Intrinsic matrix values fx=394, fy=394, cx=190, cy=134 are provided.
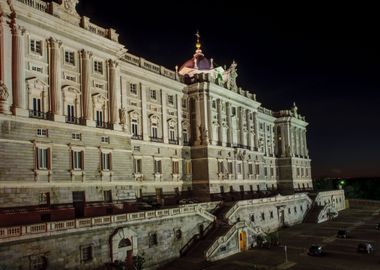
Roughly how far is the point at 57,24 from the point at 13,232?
2145 cm

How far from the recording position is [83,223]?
99.7ft

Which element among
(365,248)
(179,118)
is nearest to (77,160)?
(179,118)

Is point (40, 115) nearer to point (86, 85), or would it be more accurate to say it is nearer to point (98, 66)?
point (86, 85)

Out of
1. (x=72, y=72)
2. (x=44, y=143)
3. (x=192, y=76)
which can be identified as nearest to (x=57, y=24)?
(x=72, y=72)

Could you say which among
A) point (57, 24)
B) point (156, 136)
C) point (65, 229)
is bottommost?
point (65, 229)

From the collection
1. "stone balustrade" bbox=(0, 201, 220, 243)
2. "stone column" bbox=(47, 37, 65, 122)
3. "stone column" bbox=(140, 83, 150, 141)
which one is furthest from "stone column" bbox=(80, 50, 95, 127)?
"stone column" bbox=(140, 83, 150, 141)

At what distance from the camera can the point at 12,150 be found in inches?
1296

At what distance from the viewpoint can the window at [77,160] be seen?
38300 millimetres

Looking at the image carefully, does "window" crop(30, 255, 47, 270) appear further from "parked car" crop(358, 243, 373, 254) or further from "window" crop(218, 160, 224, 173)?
"window" crop(218, 160, 224, 173)

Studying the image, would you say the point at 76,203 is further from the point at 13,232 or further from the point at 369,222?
the point at 369,222

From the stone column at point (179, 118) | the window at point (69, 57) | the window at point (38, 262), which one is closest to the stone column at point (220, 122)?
the stone column at point (179, 118)

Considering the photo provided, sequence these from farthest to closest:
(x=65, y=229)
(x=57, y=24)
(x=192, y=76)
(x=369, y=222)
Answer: (x=369, y=222)
(x=192, y=76)
(x=57, y=24)
(x=65, y=229)

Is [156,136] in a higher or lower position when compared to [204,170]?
higher

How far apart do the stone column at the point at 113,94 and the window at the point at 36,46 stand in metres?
→ 8.80
